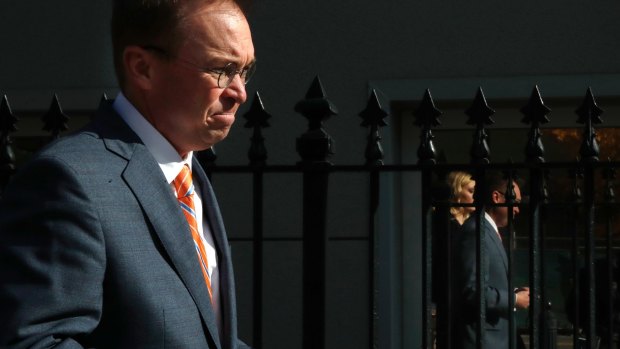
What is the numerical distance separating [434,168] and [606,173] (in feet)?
6.70

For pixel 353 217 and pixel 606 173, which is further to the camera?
pixel 353 217

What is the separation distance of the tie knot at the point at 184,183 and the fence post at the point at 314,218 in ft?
3.19

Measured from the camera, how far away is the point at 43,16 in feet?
21.4

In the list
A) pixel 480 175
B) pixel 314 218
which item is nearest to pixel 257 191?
pixel 314 218

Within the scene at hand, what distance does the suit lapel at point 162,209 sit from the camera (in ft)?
5.93

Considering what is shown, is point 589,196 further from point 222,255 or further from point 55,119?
point 55,119

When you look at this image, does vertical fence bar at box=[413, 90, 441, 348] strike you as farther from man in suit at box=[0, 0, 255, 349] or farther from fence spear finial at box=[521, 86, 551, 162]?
man in suit at box=[0, 0, 255, 349]

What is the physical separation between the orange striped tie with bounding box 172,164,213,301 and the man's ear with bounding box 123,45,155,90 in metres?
0.19

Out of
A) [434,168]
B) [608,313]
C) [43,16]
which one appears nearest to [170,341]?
[434,168]

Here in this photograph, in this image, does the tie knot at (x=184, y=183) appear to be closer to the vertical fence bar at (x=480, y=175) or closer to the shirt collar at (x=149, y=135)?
the shirt collar at (x=149, y=135)

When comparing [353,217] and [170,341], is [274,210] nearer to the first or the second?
[353,217]

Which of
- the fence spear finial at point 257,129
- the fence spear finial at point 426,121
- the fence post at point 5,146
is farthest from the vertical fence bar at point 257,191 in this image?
the fence post at point 5,146

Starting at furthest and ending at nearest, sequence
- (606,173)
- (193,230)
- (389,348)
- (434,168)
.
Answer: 1. (389,348)
2. (606,173)
3. (434,168)
4. (193,230)

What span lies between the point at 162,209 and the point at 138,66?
0.28 metres
